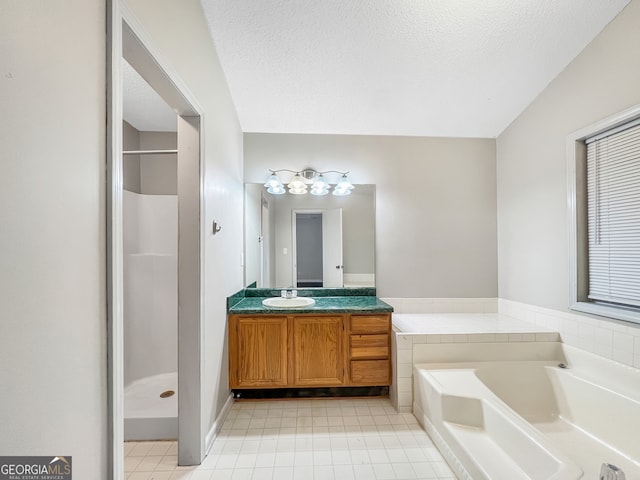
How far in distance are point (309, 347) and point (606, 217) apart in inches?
92.2

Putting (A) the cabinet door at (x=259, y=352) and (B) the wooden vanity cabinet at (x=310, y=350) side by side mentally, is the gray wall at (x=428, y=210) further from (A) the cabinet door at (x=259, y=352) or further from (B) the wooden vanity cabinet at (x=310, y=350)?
(A) the cabinet door at (x=259, y=352)

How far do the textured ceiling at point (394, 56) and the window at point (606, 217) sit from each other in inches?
26.1

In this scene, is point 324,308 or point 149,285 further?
point 149,285

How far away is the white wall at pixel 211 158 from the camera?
1330 millimetres

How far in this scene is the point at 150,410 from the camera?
2.04 m

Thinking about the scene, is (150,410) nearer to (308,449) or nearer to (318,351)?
(308,449)

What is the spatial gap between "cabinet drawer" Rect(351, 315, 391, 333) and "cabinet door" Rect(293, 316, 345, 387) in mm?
119

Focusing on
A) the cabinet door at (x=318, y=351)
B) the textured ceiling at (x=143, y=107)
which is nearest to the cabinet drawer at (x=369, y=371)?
the cabinet door at (x=318, y=351)

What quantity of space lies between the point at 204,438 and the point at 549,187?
314 cm

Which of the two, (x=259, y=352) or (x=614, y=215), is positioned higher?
(x=614, y=215)

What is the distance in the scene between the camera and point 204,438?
1723 mm

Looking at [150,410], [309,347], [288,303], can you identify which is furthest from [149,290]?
[309,347]

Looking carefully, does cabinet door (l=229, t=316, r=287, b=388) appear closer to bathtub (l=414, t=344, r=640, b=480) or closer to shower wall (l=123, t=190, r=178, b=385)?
shower wall (l=123, t=190, r=178, b=385)

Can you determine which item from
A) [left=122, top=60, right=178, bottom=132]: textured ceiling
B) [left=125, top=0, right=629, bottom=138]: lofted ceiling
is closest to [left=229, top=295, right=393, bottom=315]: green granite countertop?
[left=125, top=0, right=629, bottom=138]: lofted ceiling
